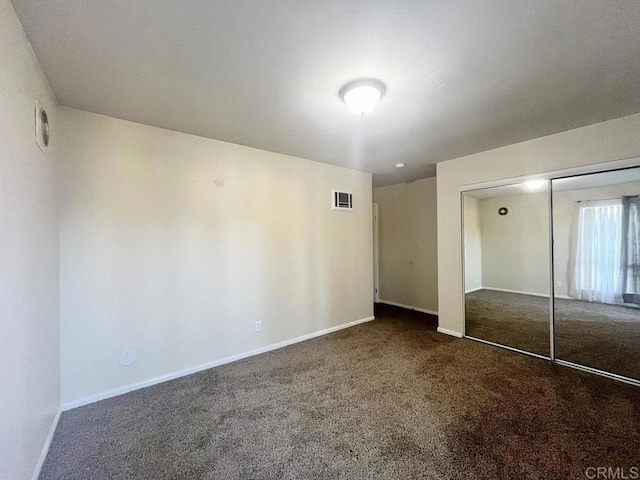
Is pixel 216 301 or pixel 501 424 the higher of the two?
pixel 216 301

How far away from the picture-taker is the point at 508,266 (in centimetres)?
348

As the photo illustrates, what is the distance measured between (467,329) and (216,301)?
3.24 meters

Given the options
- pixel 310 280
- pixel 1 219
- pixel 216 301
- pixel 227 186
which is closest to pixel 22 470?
pixel 1 219

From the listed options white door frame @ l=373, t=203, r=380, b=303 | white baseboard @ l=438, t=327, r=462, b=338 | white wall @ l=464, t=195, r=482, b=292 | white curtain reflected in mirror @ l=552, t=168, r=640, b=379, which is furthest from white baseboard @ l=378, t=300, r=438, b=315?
white curtain reflected in mirror @ l=552, t=168, r=640, b=379

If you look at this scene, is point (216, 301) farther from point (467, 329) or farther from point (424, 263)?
point (424, 263)

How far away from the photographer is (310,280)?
148 inches

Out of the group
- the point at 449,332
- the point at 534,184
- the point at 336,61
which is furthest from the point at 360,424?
the point at 534,184

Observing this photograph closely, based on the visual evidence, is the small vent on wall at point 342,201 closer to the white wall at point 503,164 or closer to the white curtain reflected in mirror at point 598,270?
the white wall at point 503,164

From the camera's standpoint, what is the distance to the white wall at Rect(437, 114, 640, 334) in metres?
2.55

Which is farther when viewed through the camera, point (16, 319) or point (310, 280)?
point (310, 280)

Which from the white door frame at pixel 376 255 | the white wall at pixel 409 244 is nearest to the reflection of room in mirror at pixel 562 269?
the white wall at pixel 409 244

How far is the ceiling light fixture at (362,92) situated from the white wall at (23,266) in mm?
1784

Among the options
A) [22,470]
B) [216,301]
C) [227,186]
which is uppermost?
[227,186]

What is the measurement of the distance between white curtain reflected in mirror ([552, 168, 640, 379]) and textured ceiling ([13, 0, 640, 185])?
0.72 metres
